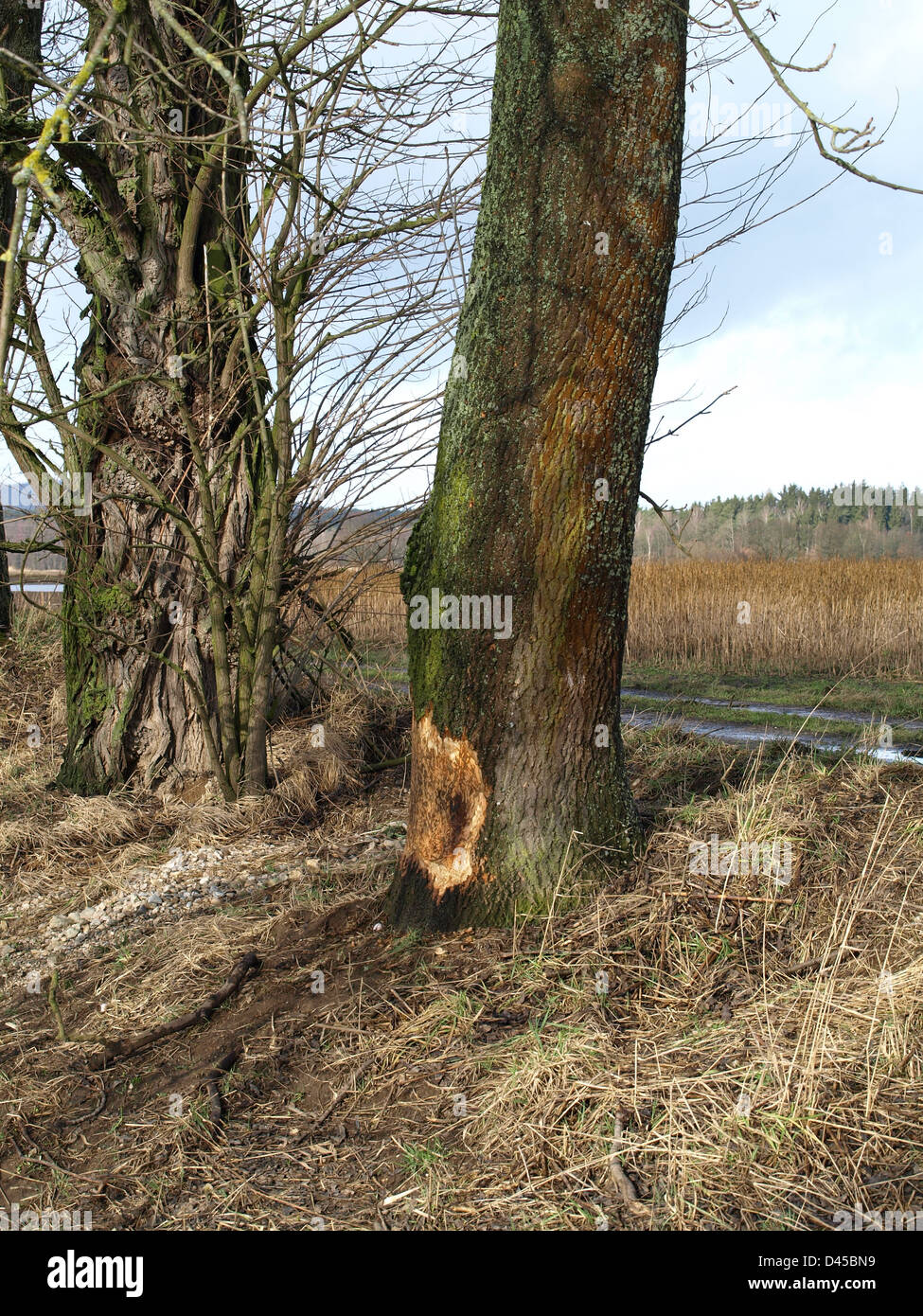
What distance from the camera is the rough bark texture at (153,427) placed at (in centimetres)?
568

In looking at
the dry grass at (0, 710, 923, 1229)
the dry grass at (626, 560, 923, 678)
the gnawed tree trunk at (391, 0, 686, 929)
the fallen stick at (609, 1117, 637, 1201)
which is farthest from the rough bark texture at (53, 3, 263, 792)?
the dry grass at (626, 560, 923, 678)

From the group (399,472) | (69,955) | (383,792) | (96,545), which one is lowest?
(69,955)

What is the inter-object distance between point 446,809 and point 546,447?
1318mm

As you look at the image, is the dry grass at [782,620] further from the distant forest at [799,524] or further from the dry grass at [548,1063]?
the distant forest at [799,524]

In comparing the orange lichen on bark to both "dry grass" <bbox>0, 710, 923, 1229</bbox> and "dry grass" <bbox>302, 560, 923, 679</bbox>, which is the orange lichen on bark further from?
"dry grass" <bbox>302, 560, 923, 679</bbox>

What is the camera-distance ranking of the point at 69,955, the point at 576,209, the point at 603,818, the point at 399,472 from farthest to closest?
the point at 399,472
the point at 69,955
the point at 603,818
the point at 576,209

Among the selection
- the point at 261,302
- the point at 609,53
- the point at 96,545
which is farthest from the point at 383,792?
the point at 609,53

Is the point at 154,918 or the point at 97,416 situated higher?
the point at 97,416

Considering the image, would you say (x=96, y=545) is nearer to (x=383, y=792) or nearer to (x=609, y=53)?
(x=383, y=792)

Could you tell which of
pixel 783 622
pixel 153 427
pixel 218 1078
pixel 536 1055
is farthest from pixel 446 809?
pixel 783 622

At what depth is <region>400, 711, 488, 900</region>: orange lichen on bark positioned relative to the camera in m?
3.36

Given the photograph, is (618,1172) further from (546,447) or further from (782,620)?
(782,620)

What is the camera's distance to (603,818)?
3.45m
